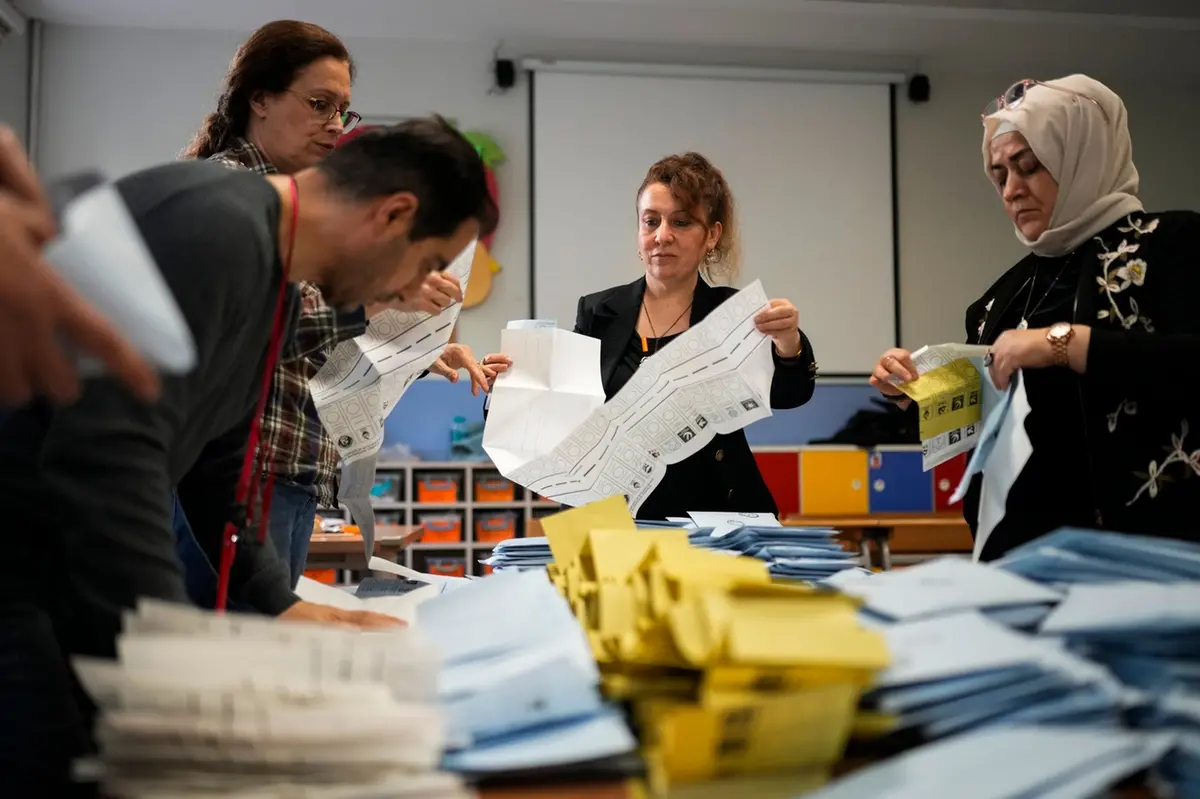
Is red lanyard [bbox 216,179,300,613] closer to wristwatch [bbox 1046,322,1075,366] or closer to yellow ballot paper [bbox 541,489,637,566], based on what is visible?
yellow ballot paper [bbox 541,489,637,566]

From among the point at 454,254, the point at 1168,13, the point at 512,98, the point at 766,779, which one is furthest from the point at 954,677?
the point at 1168,13

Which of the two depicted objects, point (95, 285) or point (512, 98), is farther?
point (512, 98)

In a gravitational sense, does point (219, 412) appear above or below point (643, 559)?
above

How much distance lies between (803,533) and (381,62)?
16.3 feet

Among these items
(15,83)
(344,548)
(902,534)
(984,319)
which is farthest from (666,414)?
(15,83)

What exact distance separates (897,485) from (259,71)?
4413 mm

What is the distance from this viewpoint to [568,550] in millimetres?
1370

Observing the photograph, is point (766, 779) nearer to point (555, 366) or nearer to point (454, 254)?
point (454, 254)

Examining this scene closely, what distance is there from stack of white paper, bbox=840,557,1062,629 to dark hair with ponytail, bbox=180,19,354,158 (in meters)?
1.35

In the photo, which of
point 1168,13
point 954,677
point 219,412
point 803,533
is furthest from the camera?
point 1168,13

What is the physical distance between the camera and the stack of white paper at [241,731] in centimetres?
64

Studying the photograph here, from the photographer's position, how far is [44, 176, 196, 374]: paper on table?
2.01 feet

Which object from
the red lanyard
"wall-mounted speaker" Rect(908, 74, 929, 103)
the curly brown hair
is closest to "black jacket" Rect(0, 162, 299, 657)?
the red lanyard

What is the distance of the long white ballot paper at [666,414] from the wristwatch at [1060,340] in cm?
58
